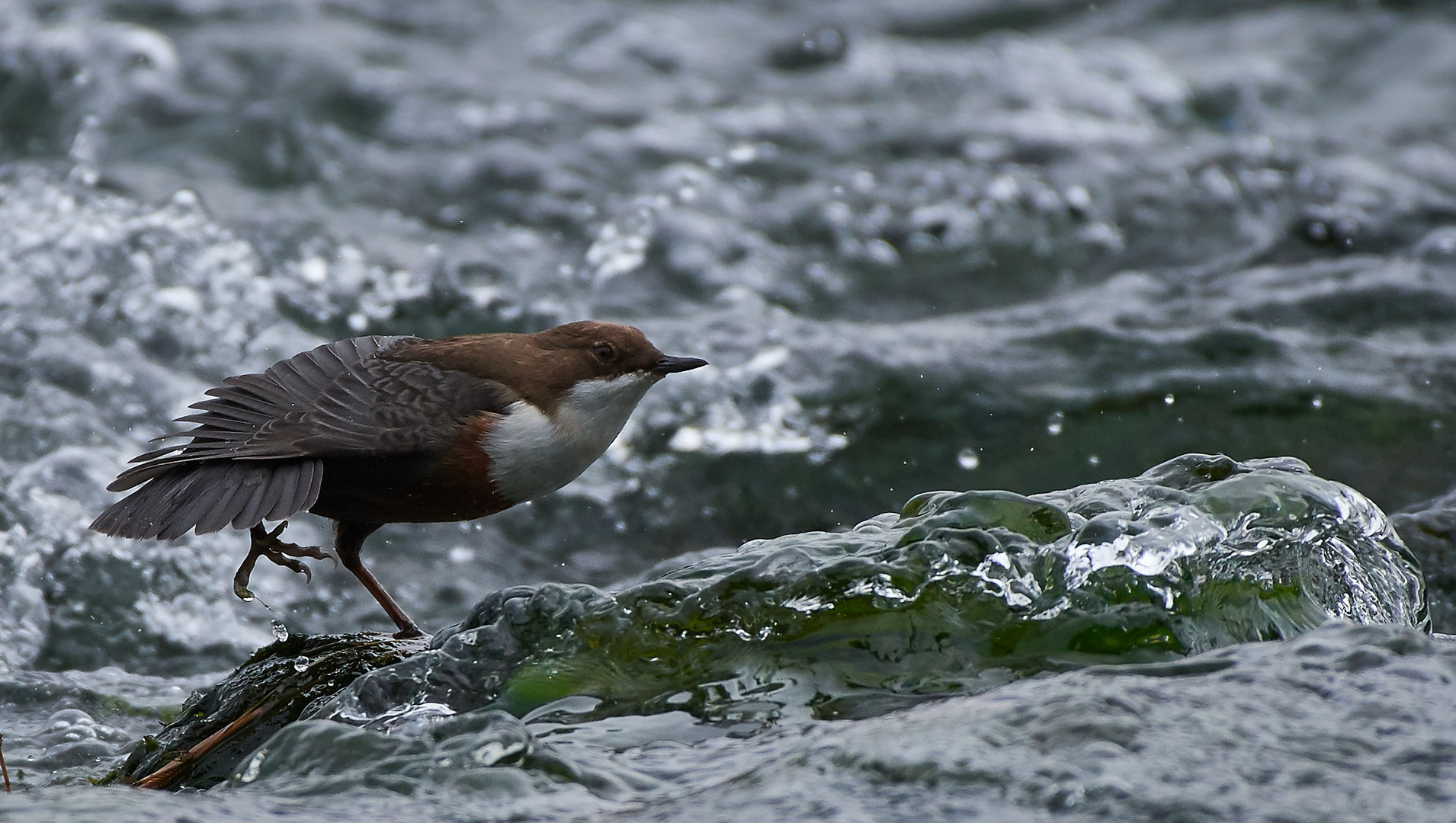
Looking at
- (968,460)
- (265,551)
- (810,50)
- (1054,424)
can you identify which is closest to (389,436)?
(265,551)

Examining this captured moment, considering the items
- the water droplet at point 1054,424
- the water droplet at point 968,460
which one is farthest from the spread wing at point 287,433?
the water droplet at point 1054,424

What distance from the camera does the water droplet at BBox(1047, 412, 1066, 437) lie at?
6.20m

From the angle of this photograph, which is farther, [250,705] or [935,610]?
[250,705]

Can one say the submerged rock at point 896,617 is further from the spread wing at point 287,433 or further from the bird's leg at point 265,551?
the bird's leg at point 265,551

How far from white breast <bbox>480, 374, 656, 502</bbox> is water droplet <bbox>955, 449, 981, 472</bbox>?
234 centimetres

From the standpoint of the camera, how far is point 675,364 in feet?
13.1

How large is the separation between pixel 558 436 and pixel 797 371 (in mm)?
2838

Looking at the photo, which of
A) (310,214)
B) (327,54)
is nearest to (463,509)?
(310,214)

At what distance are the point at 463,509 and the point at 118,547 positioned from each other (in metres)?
1.98

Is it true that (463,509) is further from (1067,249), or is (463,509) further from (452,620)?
(1067,249)

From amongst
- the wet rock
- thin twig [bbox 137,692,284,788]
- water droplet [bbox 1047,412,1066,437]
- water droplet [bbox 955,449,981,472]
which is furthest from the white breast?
the wet rock

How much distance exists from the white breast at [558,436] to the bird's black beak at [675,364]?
38mm

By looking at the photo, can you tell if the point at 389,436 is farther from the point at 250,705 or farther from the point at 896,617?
the point at 896,617

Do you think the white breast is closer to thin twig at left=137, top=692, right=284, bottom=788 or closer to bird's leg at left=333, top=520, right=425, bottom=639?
bird's leg at left=333, top=520, right=425, bottom=639
